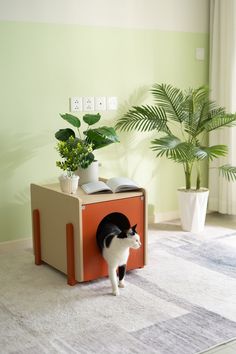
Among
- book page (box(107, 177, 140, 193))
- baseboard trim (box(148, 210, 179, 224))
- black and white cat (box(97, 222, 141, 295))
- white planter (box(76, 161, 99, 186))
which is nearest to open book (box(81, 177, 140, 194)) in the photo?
book page (box(107, 177, 140, 193))

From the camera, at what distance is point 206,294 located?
3.12m

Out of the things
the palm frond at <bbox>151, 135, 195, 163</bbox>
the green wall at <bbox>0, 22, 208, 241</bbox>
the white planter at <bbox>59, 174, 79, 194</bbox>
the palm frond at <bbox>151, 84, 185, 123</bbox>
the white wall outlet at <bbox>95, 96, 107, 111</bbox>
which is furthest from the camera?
the palm frond at <bbox>151, 84, 185, 123</bbox>

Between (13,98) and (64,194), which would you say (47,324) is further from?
(13,98)

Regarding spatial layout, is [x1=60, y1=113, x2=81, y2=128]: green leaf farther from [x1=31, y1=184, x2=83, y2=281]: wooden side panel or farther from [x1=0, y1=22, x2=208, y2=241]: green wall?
[x1=31, y1=184, x2=83, y2=281]: wooden side panel

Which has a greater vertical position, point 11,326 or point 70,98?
point 70,98

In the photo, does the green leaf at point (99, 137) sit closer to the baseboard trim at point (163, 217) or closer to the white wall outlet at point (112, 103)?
the white wall outlet at point (112, 103)

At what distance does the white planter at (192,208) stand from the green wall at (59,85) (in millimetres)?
431

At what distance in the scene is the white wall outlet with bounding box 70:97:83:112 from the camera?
4.20 meters

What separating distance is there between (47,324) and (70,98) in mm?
2053

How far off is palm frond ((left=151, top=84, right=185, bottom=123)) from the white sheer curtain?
507 millimetres

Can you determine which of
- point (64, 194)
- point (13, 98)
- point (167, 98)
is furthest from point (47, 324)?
point (167, 98)

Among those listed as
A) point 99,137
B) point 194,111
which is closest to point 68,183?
point 99,137

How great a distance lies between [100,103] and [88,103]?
0.40 feet

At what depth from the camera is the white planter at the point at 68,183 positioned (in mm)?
3367
